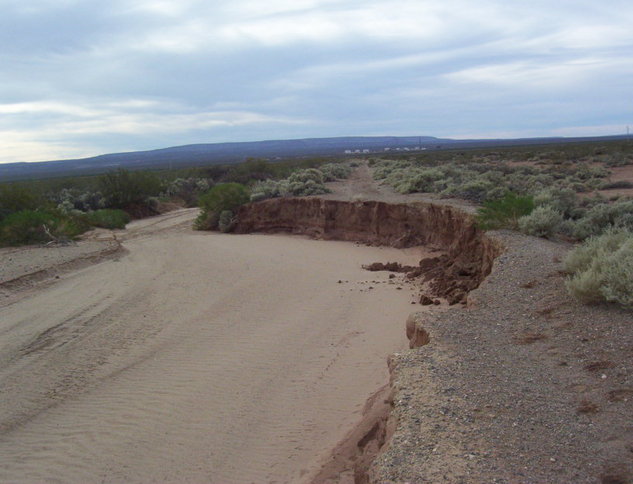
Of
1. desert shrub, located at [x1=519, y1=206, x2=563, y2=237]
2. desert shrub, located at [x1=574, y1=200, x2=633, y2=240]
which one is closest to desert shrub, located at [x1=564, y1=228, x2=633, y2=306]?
desert shrub, located at [x1=519, y1=206, x2=563, y2=237]

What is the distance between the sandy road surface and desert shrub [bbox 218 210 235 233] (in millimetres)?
10777

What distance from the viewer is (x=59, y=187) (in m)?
48.5

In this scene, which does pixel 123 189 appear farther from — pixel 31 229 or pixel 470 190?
pixel 470 190

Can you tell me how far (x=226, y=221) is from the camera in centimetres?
2728

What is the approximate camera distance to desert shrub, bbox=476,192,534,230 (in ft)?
44.1

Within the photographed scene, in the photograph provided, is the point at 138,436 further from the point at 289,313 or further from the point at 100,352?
the point at 289,313

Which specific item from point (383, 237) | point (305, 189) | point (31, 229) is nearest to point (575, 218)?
point (383, 237)

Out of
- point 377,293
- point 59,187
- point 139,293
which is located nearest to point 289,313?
point 377,293

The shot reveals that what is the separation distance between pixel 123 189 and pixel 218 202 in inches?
461

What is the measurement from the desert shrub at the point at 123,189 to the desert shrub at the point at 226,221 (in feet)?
38.1

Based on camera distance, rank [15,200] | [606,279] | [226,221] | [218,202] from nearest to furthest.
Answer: [606,279]
[15,200]
[226,221]
[218,202]

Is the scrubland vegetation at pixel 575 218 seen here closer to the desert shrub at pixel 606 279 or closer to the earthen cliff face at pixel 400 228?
the desert shrub at pixel 606 279

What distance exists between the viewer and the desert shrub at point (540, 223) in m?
12.6

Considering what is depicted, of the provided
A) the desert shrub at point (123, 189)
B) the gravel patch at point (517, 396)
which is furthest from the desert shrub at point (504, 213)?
the desert shrub at point (123, 189)
